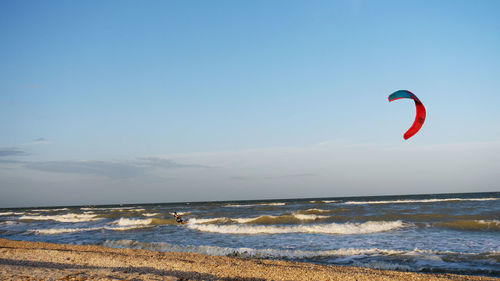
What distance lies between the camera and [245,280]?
23.0 ft

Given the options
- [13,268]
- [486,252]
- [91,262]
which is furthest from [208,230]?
[486,252]

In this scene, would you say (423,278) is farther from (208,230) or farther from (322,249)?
(208,230)

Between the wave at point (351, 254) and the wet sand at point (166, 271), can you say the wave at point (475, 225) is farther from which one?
the wet sand at point (166, 271)

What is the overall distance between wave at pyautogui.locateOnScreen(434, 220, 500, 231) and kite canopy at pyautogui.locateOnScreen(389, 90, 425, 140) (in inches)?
364

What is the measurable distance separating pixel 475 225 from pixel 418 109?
34.7ft

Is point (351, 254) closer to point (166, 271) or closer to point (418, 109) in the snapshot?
point (418, 109)

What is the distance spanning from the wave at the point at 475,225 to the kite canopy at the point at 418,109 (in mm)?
9257

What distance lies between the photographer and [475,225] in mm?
16875

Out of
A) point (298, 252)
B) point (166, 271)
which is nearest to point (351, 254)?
point (298, 252)

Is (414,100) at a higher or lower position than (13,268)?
higher

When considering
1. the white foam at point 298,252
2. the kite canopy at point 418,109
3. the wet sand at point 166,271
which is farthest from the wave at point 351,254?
the kite canopy at point 418,109

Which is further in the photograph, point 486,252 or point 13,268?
point 486,252

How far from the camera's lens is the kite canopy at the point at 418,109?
9336mm

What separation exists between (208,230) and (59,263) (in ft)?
33.6
